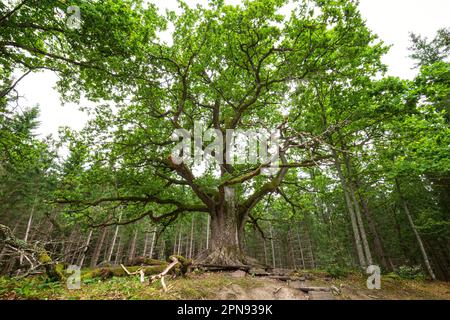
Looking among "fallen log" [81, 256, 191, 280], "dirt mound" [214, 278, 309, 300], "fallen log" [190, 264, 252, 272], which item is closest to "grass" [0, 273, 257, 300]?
"dirt mound" [214, 278, 309, 300]

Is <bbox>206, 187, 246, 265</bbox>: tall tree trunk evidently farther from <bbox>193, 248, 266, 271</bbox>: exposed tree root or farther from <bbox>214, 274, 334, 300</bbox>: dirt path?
<bbox>214, 274, 334, 300</bbox>: dirt path

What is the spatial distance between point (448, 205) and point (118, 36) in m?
26.9

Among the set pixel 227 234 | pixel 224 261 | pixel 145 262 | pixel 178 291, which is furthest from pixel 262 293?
pixel 145 262

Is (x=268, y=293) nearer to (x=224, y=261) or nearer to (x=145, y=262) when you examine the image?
(x=224, y=261)

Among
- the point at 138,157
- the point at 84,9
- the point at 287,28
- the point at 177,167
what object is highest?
the point at 287,28

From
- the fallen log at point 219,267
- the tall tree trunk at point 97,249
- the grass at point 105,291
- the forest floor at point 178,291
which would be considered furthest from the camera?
the tall tree trunk at point 97,249

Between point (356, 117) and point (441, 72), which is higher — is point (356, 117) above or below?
below

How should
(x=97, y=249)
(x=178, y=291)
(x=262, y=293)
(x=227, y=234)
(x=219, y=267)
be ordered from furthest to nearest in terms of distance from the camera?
(x=97, y=249), (x=227, y=234), (x=219, y=267), (x=262, y=293), (x=178, y=291)

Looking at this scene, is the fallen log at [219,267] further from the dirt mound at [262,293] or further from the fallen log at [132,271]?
the dirt mound at [262,293]

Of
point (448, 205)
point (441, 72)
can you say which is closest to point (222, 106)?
point (441, 72)

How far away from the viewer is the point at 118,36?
219 inches

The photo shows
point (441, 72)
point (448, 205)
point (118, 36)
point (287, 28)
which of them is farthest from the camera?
point (448, 205)

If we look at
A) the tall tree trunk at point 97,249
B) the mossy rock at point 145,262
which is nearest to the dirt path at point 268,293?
the mossy rock at point 145,262
